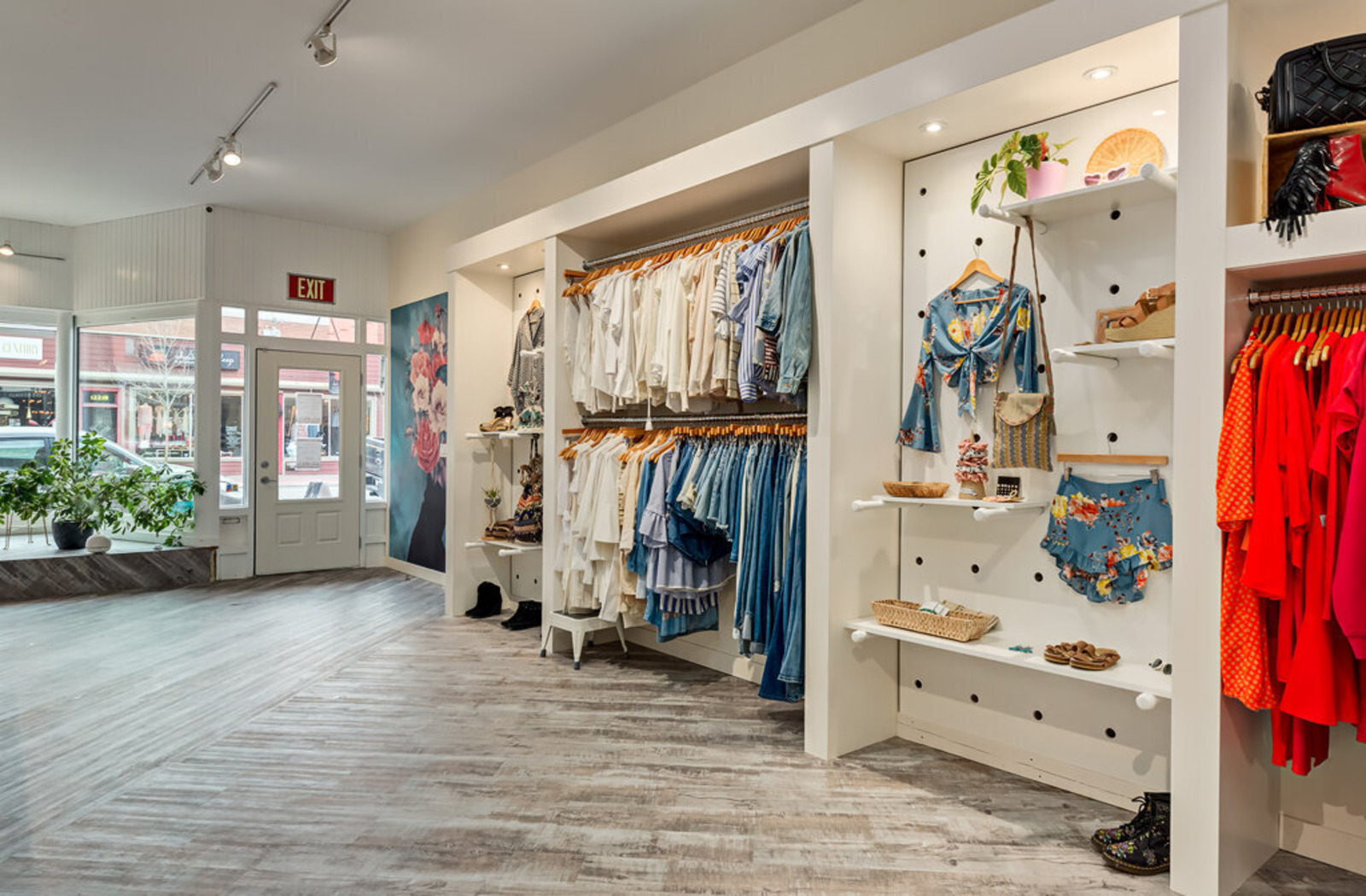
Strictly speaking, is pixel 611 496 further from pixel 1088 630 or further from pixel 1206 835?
pixel 1206 835

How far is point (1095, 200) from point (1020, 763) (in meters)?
2.02

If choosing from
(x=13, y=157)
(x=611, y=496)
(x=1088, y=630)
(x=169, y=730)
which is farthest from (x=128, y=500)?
(x=1088, y=630)

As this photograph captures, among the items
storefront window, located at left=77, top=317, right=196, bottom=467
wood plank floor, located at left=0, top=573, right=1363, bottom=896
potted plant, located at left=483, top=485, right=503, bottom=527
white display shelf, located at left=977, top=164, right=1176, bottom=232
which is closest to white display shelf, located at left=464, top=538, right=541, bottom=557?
potted plant, located at left=483, top=485, right=503, bottom=527

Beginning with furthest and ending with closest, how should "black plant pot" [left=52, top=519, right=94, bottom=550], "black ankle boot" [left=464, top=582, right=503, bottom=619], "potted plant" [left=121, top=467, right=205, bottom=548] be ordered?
"potted plant" [left=121, top=467, right=205, bottom=548], "black plant pot" [left=52, top=519, right=94, bottom=550], "black ankle boot" [left=464, top=582, right=503, bottom=619]

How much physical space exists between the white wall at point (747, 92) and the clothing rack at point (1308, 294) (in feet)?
4.92

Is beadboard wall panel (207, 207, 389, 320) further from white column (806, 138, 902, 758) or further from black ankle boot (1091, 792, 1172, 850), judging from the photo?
black ankle boot (1091, 792, 1172, 850)

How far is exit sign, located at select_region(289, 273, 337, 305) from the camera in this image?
7.61 meters

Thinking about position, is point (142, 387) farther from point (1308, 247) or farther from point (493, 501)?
point (1308, 247)

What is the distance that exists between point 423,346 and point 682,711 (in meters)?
4.75

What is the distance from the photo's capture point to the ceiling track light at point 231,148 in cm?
487

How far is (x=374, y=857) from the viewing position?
2475mm

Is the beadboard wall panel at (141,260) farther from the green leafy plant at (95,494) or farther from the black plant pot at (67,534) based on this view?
the black plant pot at (67,534)

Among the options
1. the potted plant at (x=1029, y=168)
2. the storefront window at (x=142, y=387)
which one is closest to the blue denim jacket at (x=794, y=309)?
the potted plant at (x=1029, y=168)

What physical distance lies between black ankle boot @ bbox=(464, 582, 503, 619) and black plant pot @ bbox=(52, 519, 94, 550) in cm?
370
